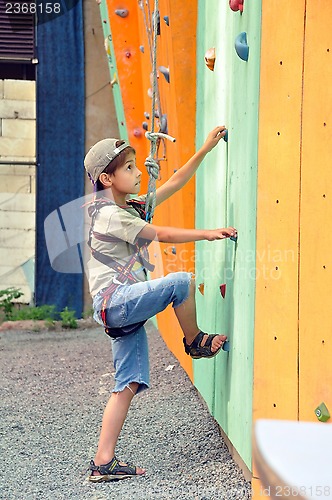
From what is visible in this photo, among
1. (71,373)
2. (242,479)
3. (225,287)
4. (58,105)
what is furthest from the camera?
(58,105)

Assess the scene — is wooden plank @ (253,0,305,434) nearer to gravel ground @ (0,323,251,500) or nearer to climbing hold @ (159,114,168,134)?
gravel ground @ (0,323,251,500)

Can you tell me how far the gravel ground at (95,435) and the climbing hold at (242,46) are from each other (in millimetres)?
1453

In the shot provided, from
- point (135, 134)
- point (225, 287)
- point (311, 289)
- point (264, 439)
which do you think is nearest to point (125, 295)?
point (225, 287)

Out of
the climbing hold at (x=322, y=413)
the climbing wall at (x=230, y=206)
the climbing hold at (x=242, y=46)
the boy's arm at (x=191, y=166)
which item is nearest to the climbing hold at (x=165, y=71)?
the climbing wall at (x=230, y=206)

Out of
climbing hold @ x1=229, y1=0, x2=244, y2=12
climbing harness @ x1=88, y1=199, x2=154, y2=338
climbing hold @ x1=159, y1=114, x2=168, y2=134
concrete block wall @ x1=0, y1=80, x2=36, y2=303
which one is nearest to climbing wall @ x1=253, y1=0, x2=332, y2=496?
climbing hold @ x1=229, y1=0, x2=244, y2=12

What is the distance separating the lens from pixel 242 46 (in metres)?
2.91

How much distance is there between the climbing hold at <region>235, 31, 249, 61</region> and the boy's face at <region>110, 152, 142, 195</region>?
0.66 meters

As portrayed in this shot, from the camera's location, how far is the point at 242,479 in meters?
3.14

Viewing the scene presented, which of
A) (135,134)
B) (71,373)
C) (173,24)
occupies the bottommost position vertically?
(71,373)

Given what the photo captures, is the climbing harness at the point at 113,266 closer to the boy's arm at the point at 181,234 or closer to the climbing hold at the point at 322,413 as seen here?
the boy's arm at the point at 181,234

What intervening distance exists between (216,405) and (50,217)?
5.28 metres

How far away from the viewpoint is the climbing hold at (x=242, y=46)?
2.91 meters

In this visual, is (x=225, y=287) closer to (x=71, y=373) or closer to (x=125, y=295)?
(x=125, y=295)

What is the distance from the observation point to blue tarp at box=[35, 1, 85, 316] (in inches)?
322
